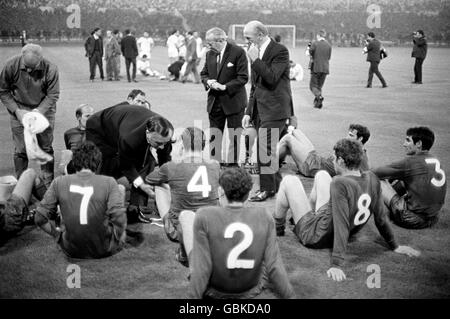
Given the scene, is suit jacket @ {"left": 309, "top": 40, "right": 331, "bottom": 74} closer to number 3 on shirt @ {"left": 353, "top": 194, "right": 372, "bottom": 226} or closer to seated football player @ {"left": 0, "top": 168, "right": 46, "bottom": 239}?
number 3 on shirt @ {"left": 353, "top": 194, "right": 372, "bottom": 226}

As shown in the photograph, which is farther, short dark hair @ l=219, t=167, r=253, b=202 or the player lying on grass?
the player lying on grass

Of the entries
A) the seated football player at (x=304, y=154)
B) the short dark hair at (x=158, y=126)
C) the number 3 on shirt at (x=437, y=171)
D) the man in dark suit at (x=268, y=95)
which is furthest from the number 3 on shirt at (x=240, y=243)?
the seated football player at (x=304, y=154)

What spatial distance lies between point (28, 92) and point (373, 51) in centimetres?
1405

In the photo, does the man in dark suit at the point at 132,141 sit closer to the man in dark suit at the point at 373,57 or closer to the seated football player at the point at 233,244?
the seated football player at the point at 233,244

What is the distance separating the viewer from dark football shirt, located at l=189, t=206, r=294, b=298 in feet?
11.2

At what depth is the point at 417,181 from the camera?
524 centimetres

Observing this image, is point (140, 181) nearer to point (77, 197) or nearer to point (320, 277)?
point (77, 197)

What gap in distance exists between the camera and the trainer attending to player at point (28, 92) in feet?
20.6

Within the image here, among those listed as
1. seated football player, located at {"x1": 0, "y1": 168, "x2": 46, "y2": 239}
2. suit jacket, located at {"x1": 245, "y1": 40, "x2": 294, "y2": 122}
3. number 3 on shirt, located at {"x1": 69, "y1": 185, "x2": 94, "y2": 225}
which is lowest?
seated football player, located at {"x1": 0, "y1": 168, "x2": 46, "y2": 239}

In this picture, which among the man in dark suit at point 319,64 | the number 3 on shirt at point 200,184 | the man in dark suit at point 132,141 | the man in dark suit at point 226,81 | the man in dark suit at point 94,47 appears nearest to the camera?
the number 3 on shirt at point 200,184

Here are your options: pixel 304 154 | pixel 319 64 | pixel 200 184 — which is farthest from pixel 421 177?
pixel 319 64

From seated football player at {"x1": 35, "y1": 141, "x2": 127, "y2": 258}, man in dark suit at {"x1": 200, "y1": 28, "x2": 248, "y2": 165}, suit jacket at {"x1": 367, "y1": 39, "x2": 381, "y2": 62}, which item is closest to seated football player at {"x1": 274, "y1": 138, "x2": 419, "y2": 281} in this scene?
seated football player at {"x1": 35, "y1": 141, "x2": 127, "y2": 258}

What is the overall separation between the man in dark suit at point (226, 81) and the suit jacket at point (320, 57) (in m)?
7.38

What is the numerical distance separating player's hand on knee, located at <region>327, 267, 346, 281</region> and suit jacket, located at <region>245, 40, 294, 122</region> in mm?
2499
